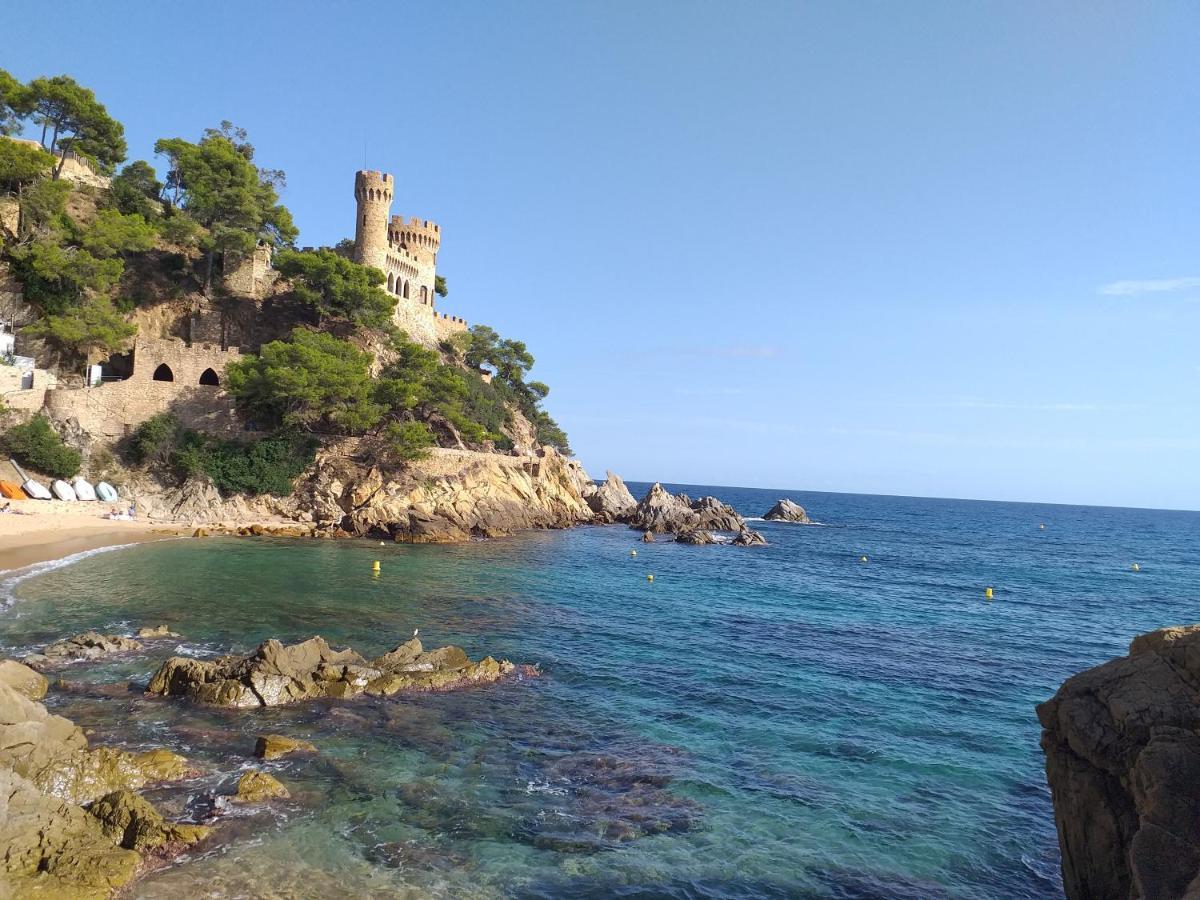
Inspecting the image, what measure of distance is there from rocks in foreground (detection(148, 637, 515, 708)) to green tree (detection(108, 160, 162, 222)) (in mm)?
44424

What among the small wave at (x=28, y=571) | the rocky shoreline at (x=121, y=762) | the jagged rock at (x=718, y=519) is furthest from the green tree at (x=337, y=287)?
the rocky shoreline at (x=121, y=762)

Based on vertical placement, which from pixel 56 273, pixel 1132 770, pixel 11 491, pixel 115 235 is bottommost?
pixel 1132 770

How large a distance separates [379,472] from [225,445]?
29.1 ft

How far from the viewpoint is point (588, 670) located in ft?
55.3

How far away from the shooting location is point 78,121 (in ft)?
162

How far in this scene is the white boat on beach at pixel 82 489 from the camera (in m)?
34.4

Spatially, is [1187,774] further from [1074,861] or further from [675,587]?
[675,587]

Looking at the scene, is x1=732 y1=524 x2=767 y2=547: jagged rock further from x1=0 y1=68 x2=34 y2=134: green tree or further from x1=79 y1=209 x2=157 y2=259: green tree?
x1=0 y1=68 x2=34 y2=134: green tree

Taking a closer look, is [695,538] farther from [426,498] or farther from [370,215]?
[370,215]

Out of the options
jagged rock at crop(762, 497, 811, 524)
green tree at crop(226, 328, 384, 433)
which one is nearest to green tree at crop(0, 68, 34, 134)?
green tree at crop(226, 328, 384, 433)

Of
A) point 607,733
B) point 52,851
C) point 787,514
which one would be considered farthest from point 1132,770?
point 787,514

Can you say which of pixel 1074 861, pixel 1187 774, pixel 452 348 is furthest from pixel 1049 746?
pixel 452 348

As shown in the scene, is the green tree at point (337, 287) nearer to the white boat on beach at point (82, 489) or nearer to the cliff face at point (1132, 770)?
the white boat on beach at point (82, 489)

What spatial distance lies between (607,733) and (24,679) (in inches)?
411
